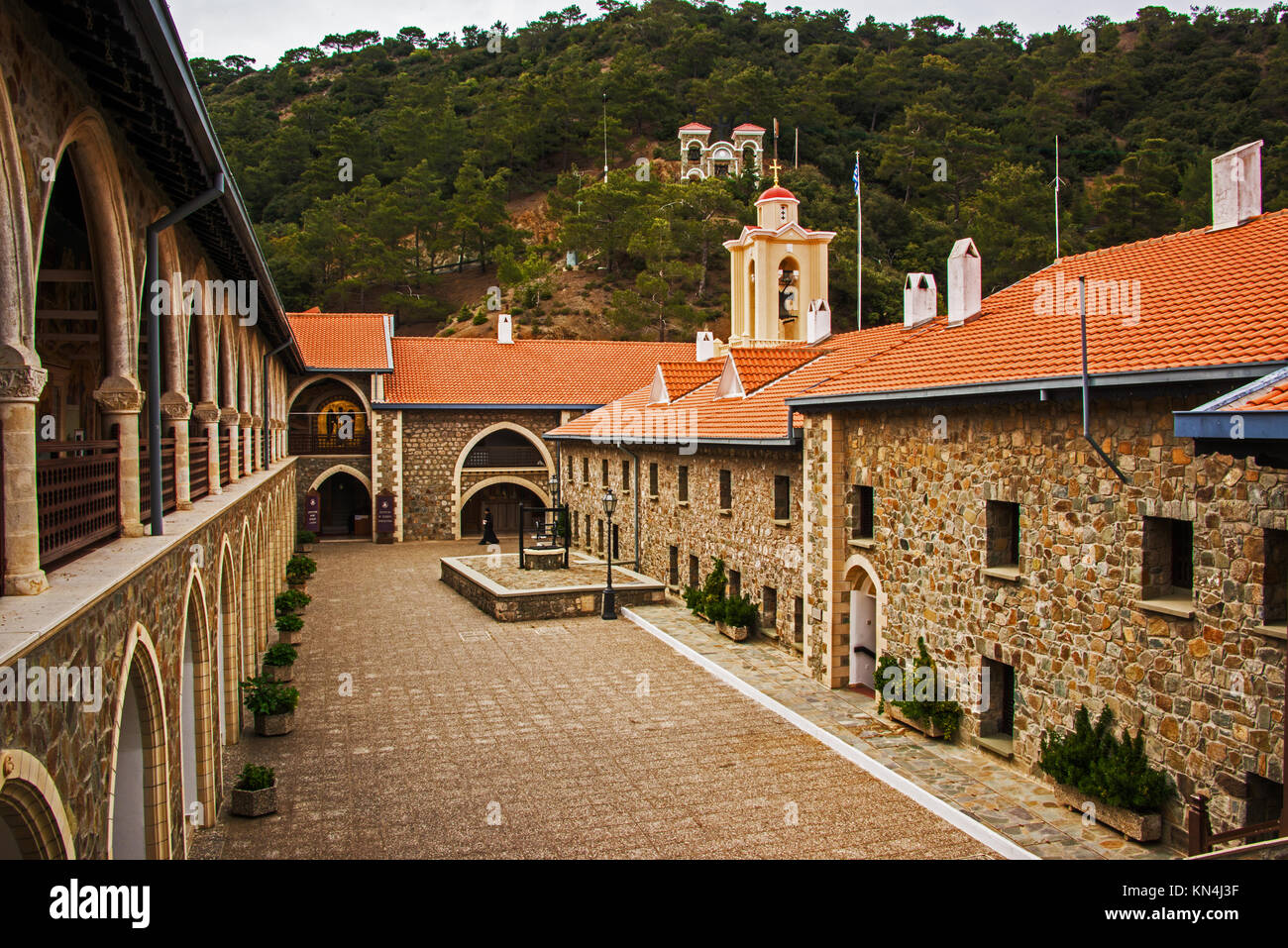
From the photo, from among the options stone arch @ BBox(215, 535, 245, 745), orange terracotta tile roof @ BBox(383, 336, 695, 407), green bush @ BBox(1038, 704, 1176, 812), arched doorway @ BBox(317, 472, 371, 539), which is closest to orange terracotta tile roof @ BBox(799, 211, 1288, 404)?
green bush @ BBox(1038, 704, 1176, 812)

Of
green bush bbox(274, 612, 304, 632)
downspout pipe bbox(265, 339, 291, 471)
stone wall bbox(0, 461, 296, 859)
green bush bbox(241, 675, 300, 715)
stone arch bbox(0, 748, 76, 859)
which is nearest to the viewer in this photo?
stone arch bbox(0, 748, 76, 859)

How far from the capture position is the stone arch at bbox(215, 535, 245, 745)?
11.6 meters

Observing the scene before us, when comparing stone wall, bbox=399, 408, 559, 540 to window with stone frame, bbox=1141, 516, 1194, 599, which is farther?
stone wall, bbox=399, 408, 559, 540

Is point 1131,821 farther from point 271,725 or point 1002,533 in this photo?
point 271,725

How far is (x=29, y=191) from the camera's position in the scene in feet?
15.3

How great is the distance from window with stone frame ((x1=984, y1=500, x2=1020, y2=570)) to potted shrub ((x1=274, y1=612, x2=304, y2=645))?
1192 centimetres

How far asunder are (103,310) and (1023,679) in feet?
31.5

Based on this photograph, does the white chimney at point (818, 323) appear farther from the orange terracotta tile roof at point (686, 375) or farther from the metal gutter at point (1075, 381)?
the metal gutter at point (1075, 381)

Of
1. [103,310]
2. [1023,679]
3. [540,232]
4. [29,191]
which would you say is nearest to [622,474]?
[1023,679]

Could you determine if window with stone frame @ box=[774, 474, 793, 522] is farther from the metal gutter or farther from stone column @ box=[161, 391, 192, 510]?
→ stone column @ box=[161, 391, 192, 510]

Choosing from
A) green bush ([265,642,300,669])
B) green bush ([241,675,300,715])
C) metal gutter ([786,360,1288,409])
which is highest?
metal gutter ([786,360,1288,409])

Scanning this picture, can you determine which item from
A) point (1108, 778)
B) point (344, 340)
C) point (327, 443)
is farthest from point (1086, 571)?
point (344, 340)

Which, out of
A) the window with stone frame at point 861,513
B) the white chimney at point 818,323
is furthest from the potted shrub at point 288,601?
the white chimney at point 818,323
